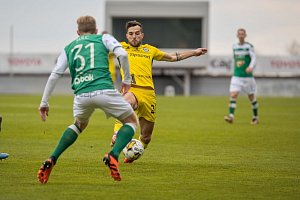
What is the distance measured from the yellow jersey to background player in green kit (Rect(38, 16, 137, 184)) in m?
2.66

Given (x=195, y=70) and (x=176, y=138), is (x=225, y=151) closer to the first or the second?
(x=176, y=138)

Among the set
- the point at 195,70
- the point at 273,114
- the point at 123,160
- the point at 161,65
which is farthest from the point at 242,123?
the point at 195,70

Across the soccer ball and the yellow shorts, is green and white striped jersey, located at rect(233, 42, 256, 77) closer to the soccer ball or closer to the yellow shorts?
the yellow shorts

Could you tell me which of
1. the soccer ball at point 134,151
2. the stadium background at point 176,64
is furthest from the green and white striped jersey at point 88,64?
the stadium background at point 176,64

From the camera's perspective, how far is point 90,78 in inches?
410

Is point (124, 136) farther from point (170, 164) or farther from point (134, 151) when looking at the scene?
point (170, 164)

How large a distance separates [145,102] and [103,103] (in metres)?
2.94

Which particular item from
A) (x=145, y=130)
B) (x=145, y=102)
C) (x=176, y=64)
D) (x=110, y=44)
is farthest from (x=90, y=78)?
(x=176, y=64)

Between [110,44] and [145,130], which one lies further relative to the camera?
[145,130]

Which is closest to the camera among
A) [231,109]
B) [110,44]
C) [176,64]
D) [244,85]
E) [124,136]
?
[110,44]

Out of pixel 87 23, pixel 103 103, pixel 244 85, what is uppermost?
pixel 87 23

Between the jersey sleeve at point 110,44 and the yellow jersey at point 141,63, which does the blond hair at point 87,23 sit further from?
the yellow jersey at point 141,63

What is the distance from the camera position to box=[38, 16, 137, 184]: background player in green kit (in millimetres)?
10422

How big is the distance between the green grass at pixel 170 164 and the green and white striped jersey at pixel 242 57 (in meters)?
2.21
